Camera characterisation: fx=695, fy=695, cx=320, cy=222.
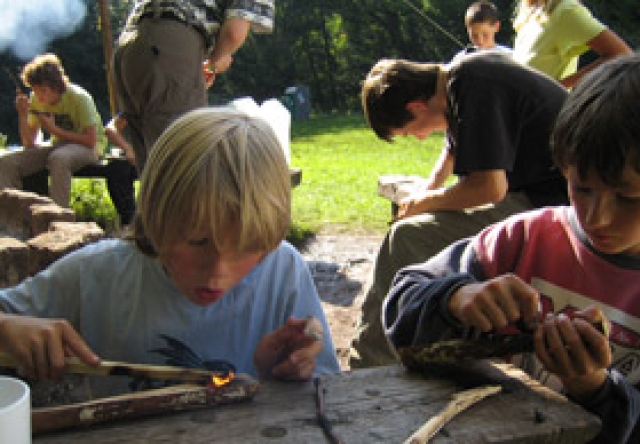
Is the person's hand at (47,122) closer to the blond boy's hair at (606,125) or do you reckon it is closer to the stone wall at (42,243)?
the stone wall at (42,243)

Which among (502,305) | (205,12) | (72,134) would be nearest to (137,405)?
(502,305)

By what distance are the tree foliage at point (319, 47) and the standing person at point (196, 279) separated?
20572mm

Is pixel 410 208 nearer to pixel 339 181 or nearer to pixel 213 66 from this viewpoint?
pixel 213 66

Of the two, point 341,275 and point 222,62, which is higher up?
point 222,62

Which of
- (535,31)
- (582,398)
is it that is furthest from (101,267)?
(535,31)

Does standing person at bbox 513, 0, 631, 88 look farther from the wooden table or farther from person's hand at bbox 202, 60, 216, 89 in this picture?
the wooden table

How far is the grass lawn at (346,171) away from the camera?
6.92m

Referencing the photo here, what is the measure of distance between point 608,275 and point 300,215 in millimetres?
5595

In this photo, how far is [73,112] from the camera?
20.5 feet

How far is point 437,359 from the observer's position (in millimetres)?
1308

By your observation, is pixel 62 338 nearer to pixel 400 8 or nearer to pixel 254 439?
pixel 254 439

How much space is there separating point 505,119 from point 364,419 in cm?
215

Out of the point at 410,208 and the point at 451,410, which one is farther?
the point at 410,208

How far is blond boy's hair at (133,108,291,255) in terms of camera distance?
4.36ft
